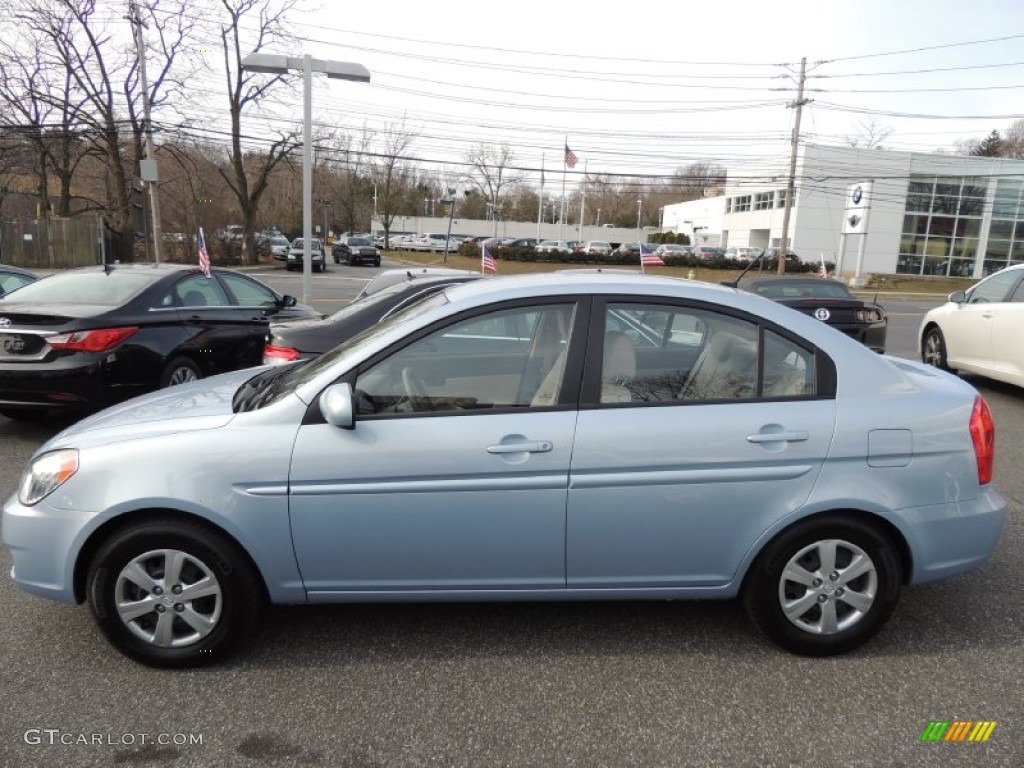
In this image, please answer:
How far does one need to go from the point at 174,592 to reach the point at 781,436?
8.41ft

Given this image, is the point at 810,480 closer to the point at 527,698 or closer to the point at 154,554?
the point at 527,698

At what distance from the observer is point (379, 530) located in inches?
114

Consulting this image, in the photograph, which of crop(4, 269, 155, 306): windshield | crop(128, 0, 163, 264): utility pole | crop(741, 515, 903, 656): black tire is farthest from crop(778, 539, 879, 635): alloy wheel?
crop(128, 0, 163, 264): utility pole

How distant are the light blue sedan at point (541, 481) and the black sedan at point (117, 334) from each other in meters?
3.26

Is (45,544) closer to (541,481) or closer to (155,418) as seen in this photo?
(155,418)

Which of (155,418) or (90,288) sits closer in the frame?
(155,418)

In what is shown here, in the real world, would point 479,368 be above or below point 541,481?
above

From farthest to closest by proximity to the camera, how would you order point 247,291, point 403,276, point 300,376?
point 247,291 → point 403,276 → point 300,376

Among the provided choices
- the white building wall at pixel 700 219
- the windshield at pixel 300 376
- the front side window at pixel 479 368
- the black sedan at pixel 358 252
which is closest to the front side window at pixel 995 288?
the front side window at pixel 479 368

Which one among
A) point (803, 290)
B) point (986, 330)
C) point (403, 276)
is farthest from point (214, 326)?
point (986, 330)

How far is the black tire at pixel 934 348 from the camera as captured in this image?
385 inches

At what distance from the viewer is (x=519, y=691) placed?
113 inches

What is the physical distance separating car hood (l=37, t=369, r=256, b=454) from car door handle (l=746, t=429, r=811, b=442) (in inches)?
85.6

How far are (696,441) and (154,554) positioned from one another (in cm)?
223
